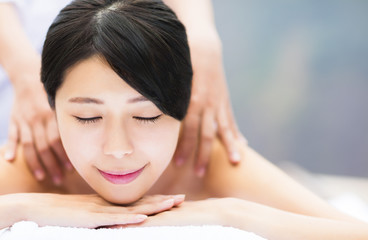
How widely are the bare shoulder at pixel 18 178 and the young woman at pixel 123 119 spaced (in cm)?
25

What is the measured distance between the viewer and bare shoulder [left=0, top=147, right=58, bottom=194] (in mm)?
1223

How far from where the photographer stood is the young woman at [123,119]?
A: 2.97 ft

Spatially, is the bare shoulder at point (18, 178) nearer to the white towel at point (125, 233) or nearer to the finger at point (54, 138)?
the finger at point (54, 138)

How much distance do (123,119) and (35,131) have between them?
43 centimetres

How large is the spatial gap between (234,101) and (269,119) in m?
0.20

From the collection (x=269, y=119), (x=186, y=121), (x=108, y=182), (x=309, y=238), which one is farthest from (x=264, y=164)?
(x=269, y=119)

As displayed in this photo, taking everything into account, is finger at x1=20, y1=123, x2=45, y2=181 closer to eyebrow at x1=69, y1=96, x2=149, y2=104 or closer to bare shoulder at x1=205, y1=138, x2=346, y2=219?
eyebrow at x1=69, y1=96, x2=149, y2=104

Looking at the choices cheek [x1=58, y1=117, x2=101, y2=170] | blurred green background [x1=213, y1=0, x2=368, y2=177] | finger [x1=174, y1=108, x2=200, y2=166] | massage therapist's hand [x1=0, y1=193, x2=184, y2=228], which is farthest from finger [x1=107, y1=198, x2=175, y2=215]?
blurred green background [x1=213, y1=0, x2=368, y2=177]

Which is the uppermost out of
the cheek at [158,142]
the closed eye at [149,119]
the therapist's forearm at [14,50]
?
the therapist's forearm at [14,50]

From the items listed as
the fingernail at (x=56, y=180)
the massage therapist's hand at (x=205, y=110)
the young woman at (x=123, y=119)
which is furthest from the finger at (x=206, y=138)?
the fingernail at (x=56, y=180)

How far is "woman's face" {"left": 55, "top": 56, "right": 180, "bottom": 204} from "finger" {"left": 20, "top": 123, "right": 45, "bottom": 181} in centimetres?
28

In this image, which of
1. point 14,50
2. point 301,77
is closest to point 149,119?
point 14,50

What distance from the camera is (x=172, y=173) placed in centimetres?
138

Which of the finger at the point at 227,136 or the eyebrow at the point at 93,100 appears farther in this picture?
the finger at the point at 227,136
